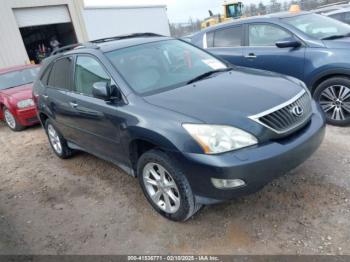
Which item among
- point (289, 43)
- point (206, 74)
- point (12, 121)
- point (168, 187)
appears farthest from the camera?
point (12, 121)

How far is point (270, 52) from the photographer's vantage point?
216 inches

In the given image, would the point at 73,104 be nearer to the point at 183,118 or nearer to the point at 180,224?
the point at 183,118

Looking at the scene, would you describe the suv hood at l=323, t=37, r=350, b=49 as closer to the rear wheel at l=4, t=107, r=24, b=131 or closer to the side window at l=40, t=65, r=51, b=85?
the side window at l=40, t=65, r=51, b=85

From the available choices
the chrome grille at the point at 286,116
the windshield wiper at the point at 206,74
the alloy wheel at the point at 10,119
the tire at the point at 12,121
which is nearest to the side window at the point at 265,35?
the windshield wiper at the point at 206,74

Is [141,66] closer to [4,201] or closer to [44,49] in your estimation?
[4,201]

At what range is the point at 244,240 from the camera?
2891 millimetres

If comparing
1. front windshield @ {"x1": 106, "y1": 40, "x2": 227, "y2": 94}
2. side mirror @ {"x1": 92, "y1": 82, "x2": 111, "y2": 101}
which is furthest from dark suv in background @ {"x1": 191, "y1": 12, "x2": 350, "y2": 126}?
side mirror @ {"x1": 92, "y1": 82, "x2": 111, "y2": 101}

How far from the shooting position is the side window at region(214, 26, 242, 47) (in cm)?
608

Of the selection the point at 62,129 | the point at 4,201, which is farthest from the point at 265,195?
the point at 4,201

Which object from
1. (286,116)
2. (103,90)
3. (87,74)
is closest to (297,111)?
(286,116)

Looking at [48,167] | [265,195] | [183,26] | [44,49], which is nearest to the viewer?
[265,195]

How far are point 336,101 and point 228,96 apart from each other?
98.8 inches

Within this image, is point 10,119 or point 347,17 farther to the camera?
point 347,17

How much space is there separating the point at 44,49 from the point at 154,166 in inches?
677
